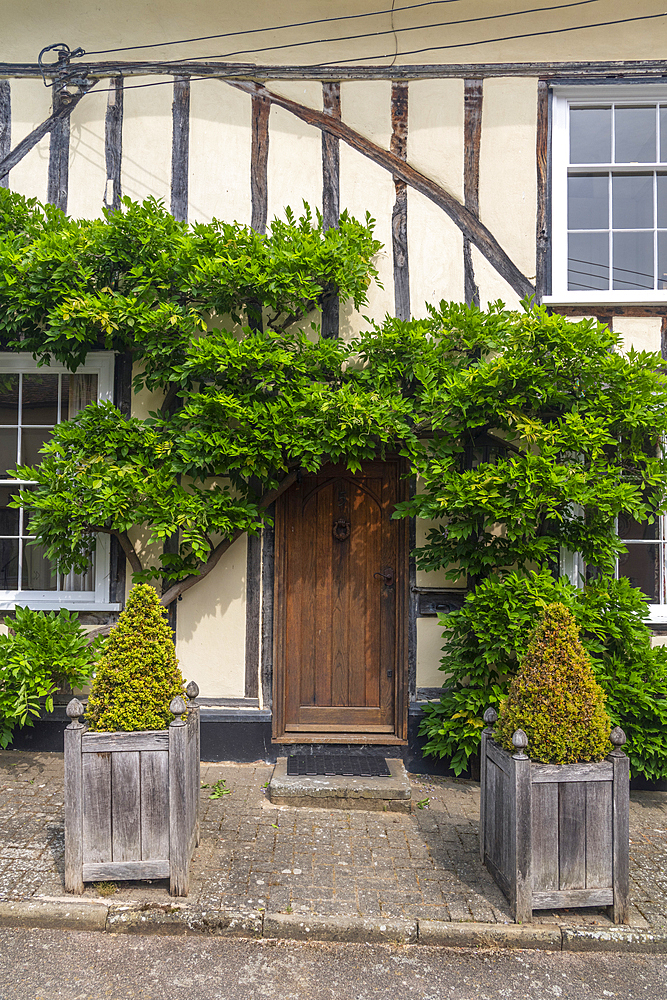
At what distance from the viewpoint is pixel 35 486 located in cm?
523

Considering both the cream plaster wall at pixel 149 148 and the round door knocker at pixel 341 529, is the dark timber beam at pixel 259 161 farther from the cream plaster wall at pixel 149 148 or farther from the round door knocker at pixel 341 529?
the round door knocker at pixel 341 529

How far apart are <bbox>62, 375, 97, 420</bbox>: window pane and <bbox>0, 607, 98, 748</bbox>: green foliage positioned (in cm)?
164

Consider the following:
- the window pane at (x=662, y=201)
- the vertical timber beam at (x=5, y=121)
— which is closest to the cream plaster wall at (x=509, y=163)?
the window pane at (x=662, y=201)

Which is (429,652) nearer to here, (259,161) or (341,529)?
(341,529)

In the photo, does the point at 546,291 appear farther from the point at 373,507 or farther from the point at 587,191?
the point at 373,507

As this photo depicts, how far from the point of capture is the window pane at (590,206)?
5.33 m

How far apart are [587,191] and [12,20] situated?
5035 millimetres

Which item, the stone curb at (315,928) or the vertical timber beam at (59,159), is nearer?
the stone curb at (315,928)

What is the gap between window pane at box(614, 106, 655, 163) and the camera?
5.30 meters

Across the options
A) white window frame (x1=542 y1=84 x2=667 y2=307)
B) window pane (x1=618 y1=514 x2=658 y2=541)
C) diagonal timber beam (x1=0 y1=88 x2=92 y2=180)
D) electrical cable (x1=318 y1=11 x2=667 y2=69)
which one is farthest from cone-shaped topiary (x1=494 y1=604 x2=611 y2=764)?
diagonal timber beam (x1=0 y1=88 x2=92 y2=180)

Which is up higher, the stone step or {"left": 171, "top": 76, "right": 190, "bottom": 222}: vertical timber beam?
{"left": 171, "top": 76, "right": 190, "bottom": 222}: vertical timber beam

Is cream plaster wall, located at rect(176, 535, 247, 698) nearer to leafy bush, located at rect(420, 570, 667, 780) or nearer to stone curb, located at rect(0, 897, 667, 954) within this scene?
leafy bush, located at rect(420, 570, 667, 780)

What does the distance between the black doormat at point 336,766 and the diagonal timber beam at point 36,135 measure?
527 centimetres

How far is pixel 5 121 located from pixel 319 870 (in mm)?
6063
